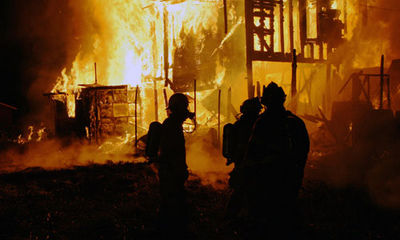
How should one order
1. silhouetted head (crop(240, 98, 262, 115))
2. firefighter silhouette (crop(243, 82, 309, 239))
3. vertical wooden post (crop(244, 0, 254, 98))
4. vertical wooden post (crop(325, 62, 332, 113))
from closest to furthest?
firefighter silhouette (crop(243, 82, 309, 239)) → silhouetted head (crop(240, 98, 262, 115)) → vertical wooden post (crop(244, 0, 254, 98)) → vertical wooden post (crop(325, 62, 332, 113))

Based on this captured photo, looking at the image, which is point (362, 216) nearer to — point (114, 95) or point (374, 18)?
point (114, 95)

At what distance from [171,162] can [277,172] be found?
151cm

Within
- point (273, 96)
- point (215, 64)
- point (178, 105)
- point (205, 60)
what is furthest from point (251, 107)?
point (205, 60)

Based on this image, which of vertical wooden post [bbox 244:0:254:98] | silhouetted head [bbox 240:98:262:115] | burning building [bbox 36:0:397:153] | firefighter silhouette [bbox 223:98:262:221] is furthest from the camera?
burning building [bbox 36:0:397:153]

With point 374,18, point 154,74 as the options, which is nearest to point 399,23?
point 374,18

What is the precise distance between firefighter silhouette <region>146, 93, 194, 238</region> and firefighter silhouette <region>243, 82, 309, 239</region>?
4.08ft

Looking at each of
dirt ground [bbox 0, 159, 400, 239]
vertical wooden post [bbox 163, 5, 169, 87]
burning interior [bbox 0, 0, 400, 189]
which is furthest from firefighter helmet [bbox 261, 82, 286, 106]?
vertical wooden post [bbox 163, 5, 169, 87]

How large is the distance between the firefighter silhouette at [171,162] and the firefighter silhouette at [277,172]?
4.08 ft

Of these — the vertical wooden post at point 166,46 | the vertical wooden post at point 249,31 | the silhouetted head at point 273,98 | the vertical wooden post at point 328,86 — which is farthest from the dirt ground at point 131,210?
the vertical wooden post at point 328,86

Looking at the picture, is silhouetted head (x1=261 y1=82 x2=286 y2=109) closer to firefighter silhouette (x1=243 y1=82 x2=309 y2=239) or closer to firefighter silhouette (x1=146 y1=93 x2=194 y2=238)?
firefighter silhouette (x1=243 y1=82 x2=309 y2=239)

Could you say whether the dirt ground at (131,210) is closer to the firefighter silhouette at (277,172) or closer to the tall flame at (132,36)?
the firefighter silhouette at (277,172)

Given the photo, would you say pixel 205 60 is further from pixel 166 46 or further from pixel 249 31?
pixel 249 31

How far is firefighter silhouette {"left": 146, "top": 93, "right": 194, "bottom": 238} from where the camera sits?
4.19 m

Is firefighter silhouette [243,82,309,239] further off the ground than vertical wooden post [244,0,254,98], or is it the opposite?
vertical wooden post [244,0,254,98]
